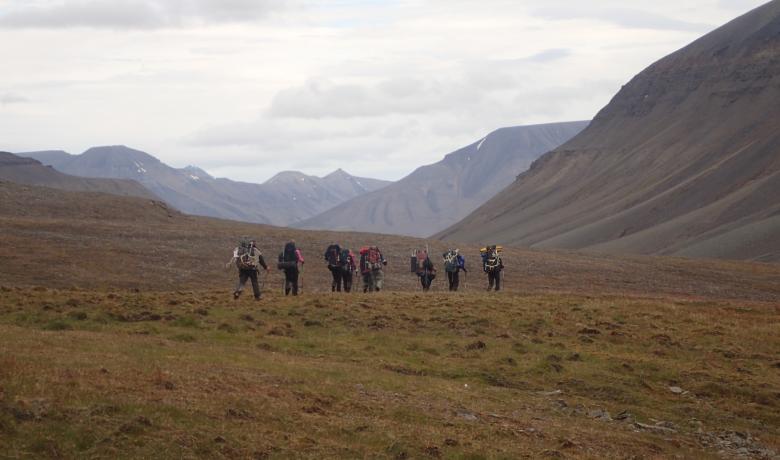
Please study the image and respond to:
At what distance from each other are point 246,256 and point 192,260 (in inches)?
1381

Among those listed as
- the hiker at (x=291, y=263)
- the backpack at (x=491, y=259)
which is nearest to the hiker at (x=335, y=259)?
the hiker at (x=291, y=263)

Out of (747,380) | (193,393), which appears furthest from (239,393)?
(747,380)

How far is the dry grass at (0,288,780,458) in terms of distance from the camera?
16.6m

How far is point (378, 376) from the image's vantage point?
23438 millimetres

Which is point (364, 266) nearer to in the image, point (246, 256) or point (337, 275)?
point (337, 275)

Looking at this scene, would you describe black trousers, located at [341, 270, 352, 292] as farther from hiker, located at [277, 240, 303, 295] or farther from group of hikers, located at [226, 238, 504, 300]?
hiker, located at [277, 240, 303, 295]

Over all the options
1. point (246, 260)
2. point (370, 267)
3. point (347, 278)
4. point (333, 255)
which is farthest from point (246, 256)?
point (370, 267)

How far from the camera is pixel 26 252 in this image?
60000 millimetres

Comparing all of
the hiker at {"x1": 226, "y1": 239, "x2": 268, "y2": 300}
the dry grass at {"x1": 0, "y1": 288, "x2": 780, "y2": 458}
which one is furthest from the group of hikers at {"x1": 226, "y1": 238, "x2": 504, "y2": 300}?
the hiker at {"x1": 226, "y1": 239, "x2": 268, "y2": 300}

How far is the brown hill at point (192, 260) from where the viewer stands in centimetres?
5762

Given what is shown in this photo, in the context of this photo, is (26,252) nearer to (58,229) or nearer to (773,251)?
(58,229)

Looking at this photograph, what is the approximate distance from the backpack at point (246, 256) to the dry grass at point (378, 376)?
160cm

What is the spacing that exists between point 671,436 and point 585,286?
46315 mm

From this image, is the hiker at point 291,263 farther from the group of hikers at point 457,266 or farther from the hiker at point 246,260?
the group of hikers at point 457,266
